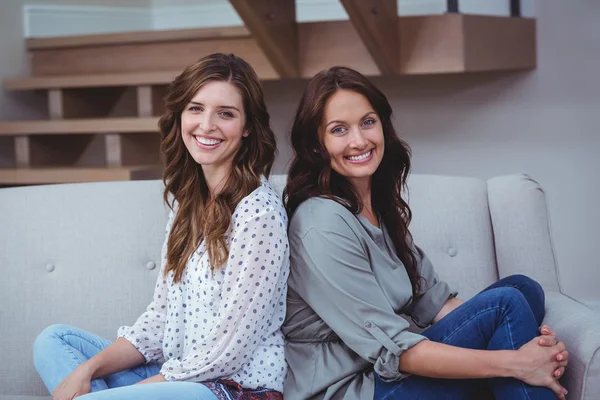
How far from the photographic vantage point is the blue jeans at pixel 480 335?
1688mm

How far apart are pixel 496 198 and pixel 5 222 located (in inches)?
49.1

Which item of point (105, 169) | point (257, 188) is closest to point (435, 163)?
point (105, 169)

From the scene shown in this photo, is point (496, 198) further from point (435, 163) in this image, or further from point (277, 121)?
point (277, 121)

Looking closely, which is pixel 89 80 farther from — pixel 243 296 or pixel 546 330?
pixel 546 330

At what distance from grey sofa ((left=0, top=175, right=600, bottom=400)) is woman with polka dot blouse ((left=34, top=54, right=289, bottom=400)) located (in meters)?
0.26

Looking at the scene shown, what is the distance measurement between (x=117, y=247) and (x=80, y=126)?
1462 millimetres

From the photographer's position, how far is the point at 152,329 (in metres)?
1.90

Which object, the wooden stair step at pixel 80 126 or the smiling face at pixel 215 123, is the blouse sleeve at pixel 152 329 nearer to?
the smiling face at pixel 215 123

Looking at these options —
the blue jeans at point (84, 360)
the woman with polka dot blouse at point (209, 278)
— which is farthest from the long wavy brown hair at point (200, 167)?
the blue jeans at point (84, 360)

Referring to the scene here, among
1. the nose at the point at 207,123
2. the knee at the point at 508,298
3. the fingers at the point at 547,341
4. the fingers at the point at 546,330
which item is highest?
the nose at the point at 207,123

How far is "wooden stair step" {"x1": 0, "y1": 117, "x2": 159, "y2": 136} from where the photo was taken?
343 cm

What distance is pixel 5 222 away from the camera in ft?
7.32

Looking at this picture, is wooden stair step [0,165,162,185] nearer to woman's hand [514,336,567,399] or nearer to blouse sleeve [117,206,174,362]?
blouse sleeve [117,206,174,362]

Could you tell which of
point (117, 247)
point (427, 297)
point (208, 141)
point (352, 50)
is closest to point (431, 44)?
point (352, 50)
